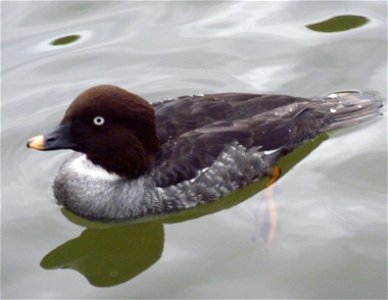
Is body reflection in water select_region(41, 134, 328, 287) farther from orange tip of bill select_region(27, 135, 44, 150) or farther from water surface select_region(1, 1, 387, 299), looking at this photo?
orange tip of bill select_region(27, 135, 44, 150)

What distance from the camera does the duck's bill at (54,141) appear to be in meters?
7.92

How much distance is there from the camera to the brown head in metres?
7.91

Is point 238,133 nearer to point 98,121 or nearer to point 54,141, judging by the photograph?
point 98,121

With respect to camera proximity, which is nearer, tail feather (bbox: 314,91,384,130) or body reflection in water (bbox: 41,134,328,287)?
body reflection in water (bbox: 41,134,328,287)

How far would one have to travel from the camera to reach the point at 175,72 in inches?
414

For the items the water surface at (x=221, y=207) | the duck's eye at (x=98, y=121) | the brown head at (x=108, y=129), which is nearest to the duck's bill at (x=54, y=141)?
the brown head at (x=108, y=129)

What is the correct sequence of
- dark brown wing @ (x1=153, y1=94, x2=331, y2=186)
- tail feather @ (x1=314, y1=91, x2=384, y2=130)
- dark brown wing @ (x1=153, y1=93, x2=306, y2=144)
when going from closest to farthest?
dark brown wing @ (x1=153, y1=94, x2=331, y2=186) → dark brown wing @ (x1=153, y1=93, x2=306, y2=144) → tail feather @ (x1=314, y1=91, x2=384, y2=130)

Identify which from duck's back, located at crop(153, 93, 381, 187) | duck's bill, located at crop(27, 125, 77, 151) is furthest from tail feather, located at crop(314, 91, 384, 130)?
duck's bill, located at crop(27, 125, 77, 151)

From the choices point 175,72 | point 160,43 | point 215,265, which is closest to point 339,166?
point 215,265

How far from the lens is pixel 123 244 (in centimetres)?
805

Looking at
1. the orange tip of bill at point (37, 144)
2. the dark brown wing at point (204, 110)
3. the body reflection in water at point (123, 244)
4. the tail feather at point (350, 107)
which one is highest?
the orange tip of bill at point (37, 144)

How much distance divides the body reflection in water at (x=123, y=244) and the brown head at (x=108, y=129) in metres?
0.56

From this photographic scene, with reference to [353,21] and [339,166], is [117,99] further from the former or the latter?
[353,21]

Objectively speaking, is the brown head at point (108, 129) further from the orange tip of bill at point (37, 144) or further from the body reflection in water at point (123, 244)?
the body reflection in water at point (123, 244)
